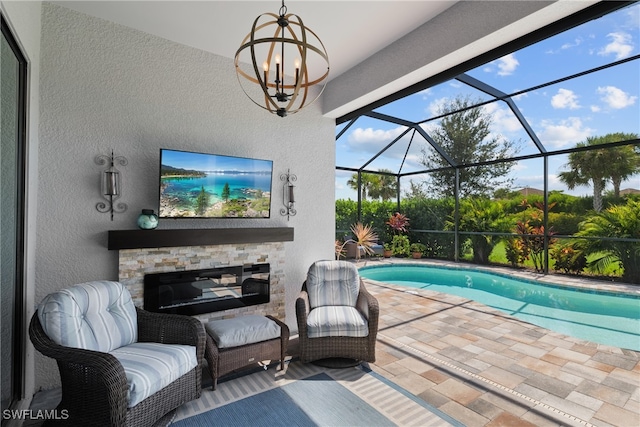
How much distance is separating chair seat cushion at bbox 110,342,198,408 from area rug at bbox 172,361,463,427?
448 mm

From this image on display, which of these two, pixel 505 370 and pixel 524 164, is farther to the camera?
pixel 524 164

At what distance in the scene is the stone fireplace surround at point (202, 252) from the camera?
3244 millimetres

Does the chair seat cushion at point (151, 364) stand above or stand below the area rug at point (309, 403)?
above

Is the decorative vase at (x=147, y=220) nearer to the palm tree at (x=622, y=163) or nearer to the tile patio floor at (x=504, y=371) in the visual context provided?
the tile patio floor at (x=504, y=371)

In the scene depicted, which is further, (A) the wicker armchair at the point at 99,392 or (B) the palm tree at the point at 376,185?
(B) the palm tree at the point at 376,185

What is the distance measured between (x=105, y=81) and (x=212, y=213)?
69.0 inches

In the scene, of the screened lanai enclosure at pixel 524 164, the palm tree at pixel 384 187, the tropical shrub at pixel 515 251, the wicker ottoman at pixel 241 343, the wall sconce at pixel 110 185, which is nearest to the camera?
the wicker ottoman at pixel 241 343

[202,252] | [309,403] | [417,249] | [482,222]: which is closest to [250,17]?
[202,252]

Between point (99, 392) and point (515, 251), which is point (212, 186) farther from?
point (515, 251)

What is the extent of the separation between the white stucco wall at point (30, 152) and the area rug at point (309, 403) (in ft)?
4.73

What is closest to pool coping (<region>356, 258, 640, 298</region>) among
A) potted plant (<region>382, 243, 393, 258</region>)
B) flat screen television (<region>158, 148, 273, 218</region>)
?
potted plant (<region>382, 243, 393, 258</region>)

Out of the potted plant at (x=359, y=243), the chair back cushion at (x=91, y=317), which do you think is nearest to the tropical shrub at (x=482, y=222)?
the potted plant at (x=359, y=243)

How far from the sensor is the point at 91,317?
2527 mm

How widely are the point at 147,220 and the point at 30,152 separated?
1.09 metres
